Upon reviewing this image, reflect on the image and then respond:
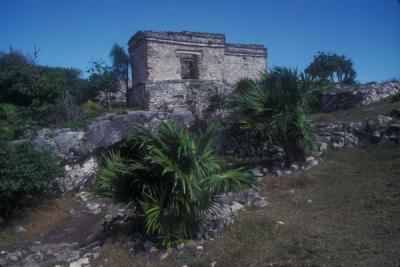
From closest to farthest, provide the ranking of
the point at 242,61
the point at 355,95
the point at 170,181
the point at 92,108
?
the point at 170,181 → the point at 92,108 → the point at 355,95 → the point at 242,61

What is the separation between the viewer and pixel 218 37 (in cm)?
1567

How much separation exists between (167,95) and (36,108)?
4823 millimetres

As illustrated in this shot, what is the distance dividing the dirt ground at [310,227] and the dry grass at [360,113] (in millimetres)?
2822

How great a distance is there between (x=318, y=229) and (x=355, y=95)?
9579 millimetres

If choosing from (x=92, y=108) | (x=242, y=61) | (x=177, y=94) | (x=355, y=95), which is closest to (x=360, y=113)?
(x=355, y=95)

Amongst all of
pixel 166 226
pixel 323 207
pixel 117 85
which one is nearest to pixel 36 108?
pixel 117 85

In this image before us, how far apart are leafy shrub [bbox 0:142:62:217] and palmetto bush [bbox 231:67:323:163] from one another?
4.97m

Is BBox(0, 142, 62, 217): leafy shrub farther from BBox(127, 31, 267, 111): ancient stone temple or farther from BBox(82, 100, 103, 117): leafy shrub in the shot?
BBox(127, 31, 267, 111): ancient stone temple

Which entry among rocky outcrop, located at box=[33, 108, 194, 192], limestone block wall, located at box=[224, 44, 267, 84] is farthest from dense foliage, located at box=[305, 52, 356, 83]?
rocky outcrop, located at box=[33, 108, 194, 192]

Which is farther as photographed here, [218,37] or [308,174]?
[218,37]

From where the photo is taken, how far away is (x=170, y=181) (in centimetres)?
563

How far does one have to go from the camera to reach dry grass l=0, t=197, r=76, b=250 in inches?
302

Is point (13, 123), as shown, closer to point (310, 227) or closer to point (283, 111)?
point (283, 111)

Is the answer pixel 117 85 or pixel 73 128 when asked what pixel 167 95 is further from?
pixel 73 128
